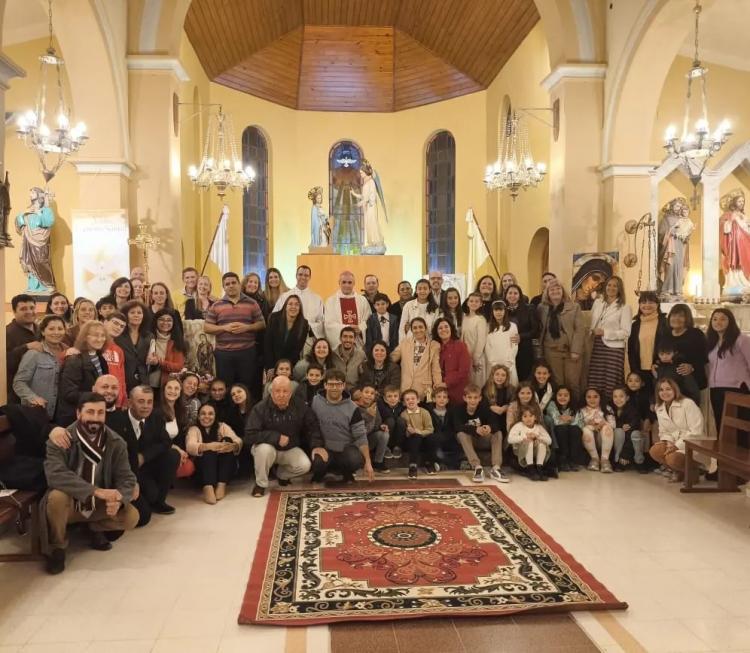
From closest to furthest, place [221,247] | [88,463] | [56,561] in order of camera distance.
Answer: [56,561]
[88,463]
[221,247]

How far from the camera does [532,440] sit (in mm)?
5891

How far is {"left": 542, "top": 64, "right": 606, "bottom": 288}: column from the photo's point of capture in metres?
8.70

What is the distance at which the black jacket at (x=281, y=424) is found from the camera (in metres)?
5.39

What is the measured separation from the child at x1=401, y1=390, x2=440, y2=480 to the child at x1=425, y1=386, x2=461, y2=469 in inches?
2.5

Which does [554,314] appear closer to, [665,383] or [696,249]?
[665,383]

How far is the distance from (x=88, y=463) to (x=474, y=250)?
11.4m

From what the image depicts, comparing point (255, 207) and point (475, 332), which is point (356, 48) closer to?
point (255, 207)

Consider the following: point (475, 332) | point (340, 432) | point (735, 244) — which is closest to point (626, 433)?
point (475, 332)

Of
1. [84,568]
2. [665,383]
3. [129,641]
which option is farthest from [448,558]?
[665,383]

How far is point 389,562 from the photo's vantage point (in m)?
3.94

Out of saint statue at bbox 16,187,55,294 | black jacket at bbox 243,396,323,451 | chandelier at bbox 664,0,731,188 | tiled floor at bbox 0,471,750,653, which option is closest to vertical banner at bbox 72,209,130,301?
saint statue at bbox 16,187,55,294

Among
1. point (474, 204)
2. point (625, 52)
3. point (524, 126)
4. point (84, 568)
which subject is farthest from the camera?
point (474, 204)

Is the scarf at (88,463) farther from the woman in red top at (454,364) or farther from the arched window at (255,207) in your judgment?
the arched window at (255,207)

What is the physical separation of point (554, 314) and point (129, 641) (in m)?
4.78
